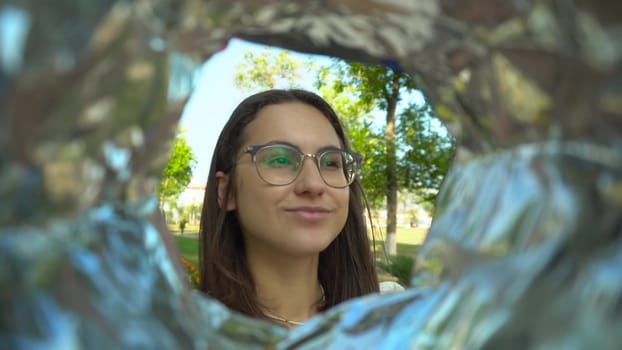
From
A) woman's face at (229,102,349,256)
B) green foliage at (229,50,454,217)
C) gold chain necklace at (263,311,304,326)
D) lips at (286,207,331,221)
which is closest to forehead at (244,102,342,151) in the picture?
woman's face at (229,102,349,256)

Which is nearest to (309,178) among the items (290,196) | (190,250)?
(290,196)

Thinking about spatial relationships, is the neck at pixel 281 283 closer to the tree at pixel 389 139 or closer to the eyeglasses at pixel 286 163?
the eyeglasses at pixel 286 163

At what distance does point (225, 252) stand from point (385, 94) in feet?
19.0

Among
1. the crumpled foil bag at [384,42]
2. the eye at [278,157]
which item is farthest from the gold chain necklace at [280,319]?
the crumpled foil bag at [384,42]

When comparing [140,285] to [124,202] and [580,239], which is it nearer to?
[124,202]

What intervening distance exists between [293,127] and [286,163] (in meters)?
0.13

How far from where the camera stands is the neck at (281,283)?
5.29 feet

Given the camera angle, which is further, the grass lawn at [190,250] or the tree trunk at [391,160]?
the tree trunk at [391,160]

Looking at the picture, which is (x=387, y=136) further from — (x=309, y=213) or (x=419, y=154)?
(x=309, y=213)

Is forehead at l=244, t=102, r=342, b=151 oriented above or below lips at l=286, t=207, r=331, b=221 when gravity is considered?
above

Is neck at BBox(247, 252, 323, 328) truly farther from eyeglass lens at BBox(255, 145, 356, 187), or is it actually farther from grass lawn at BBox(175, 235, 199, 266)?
grass lawn at BBox(175, 235, 199, 266)

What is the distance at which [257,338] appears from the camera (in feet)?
1.32

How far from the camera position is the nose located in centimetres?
149

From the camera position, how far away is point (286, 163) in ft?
4.93
